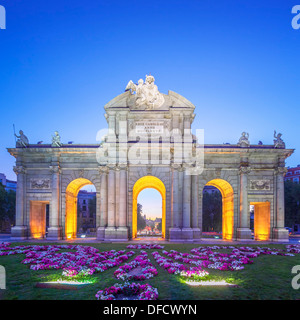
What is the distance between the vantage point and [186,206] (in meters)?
29.9

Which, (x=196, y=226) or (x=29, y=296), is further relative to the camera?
(x=196, y=226)

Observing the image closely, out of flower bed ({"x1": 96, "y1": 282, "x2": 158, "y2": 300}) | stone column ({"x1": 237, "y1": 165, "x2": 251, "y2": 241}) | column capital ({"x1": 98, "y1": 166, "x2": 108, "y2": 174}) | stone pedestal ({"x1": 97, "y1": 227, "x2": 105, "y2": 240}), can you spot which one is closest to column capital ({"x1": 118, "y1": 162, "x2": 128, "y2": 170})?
column capital ({"x1": 98, "y1": 166, "x2": 108, "y2": 174})

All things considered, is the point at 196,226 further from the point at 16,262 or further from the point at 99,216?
the point at 16,262

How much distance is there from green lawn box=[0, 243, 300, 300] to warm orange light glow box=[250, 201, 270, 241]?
1849cm

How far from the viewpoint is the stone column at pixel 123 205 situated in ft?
96.7

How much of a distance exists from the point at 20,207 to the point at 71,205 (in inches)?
242

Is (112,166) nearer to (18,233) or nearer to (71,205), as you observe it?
(71,205)

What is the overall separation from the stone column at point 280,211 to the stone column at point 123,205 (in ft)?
59.6

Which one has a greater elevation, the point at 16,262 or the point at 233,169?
the point at 233,169

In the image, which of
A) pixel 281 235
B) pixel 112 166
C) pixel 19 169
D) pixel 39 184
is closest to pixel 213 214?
pixel 281 235

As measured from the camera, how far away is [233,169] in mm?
32625

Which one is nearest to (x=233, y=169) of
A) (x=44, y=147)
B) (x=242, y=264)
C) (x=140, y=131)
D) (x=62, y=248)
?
(x=140, y=131)

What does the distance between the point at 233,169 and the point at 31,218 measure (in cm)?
2601
